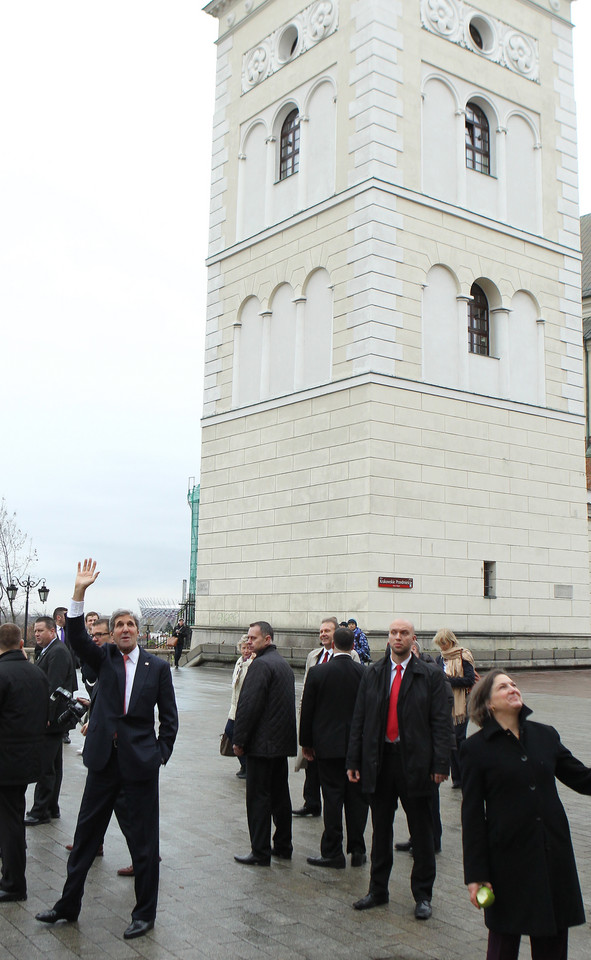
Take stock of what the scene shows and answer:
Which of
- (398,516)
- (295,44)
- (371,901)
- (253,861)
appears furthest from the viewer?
(295,44)

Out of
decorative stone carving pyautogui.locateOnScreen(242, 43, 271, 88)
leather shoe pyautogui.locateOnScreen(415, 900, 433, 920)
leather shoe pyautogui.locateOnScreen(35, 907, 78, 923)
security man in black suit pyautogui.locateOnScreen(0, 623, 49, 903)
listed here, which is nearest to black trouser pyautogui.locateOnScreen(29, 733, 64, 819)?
security man in black suit pyautogui.locateOnScreen(0, 623, 49, 903)

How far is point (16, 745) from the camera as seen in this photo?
689 centimetres

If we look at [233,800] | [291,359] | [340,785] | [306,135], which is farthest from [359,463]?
[340,785]

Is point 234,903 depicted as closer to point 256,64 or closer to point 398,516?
point 398,516

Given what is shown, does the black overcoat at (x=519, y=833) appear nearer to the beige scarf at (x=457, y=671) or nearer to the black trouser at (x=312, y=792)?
the black trouser at (x=312, y=792)

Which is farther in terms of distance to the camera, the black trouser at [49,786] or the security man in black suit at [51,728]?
the black trouser at [49,786]

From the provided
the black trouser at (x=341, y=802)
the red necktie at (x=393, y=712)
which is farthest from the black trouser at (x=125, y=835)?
the black trouser at (x=341, y=802)

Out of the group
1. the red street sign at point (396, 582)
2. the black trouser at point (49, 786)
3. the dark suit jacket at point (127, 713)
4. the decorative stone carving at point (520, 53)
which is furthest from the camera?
the decorative stone carving at point (520, 53)

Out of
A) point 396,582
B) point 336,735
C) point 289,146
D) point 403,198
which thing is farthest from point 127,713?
point 289,146

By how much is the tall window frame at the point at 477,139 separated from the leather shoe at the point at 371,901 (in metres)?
25.4

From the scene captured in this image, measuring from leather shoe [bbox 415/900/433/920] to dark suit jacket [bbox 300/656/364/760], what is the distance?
1.68m

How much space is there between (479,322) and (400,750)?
22928 millimetres

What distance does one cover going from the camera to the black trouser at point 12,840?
21.6 feet

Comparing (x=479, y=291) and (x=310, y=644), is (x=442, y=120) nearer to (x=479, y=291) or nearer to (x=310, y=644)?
(x=479, y=291)
